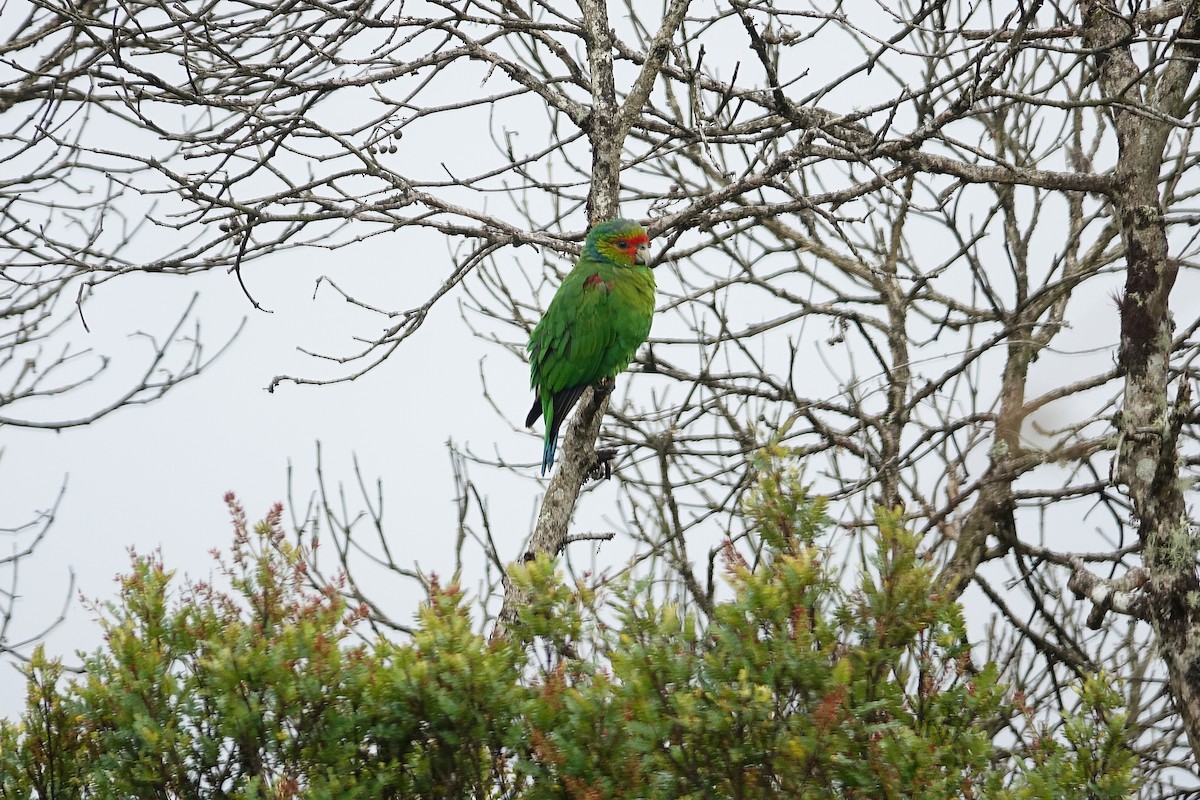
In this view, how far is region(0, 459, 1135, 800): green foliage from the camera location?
2.20m

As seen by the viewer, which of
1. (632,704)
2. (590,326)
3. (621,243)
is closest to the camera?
(632,704)

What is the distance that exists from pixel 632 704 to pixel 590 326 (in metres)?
2.59

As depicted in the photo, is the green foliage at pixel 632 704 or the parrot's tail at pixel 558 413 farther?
the parrot's tail at pixel 558 413

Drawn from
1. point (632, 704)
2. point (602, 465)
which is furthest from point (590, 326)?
point (632, 704)

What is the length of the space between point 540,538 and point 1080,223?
14.1 feet

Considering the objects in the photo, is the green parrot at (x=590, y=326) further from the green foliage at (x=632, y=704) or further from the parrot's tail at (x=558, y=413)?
the green foliage at (x=632, y=704)

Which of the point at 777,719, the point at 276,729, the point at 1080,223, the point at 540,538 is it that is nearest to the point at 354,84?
the point at 540,538

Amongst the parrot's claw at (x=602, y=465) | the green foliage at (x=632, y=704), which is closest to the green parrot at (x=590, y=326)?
the parrot's claw at (x=602, y=465)

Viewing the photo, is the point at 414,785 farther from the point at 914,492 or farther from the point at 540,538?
the point at 914,492

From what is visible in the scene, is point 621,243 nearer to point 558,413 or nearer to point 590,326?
point 590,326

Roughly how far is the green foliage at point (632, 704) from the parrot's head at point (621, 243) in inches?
77.6

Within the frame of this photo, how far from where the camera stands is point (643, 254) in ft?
14.6

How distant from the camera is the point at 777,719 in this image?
221 cm

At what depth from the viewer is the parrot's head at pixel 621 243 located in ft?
14.0
